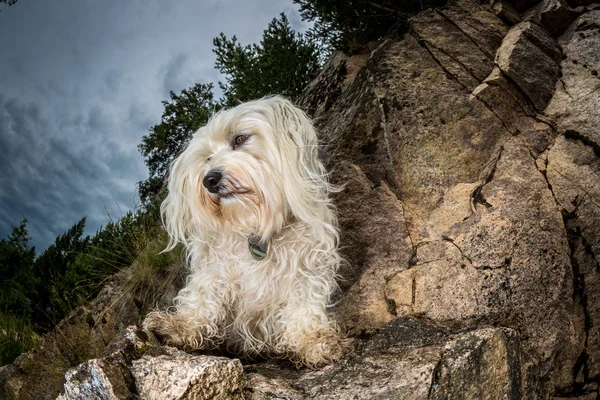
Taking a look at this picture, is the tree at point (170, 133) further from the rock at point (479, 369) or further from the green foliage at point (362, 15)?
the rock at point (479, 369)

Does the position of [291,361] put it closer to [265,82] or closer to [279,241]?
[279,241]

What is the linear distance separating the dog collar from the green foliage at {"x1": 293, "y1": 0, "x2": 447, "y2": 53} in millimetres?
3251

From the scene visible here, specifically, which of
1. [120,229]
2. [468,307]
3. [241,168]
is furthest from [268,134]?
[120,229]

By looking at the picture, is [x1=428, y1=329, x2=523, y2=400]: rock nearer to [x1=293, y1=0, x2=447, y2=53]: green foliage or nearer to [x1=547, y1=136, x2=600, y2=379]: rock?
[x1=547, y1=136, x2=600, y2=379]: rock

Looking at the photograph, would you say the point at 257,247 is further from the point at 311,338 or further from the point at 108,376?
the point at 108,376

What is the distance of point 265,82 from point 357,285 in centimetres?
395

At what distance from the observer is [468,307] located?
3.51 m

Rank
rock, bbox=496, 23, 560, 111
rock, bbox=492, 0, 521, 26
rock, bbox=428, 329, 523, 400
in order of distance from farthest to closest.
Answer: rock, bbox=492, 0, 521, 26 → rock, bbox=496, 23, 560, 111 → rock, bbox=428, 329, 523, 400

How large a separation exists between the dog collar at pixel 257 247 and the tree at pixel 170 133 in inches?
216

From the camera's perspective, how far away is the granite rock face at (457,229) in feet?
9.71

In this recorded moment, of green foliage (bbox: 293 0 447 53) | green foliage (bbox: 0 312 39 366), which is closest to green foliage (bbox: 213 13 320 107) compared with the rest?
green foliage (bbox: 293 0 447 53)

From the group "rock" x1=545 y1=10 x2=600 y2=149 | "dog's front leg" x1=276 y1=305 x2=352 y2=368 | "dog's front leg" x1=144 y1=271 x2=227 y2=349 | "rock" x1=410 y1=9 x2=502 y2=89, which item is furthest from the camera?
"rock" x1=410 y1=9 x2=502 y2=89

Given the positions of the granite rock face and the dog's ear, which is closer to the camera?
the granite rock face

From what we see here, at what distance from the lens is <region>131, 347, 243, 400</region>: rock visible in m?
2.76
